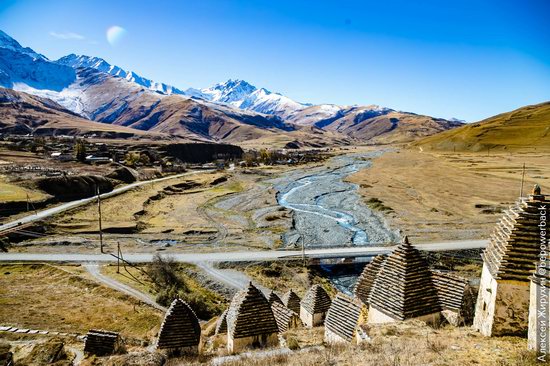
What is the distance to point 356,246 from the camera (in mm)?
58625

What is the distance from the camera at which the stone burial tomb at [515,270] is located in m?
12.3

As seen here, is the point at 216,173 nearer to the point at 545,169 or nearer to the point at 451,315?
the point at 545,169

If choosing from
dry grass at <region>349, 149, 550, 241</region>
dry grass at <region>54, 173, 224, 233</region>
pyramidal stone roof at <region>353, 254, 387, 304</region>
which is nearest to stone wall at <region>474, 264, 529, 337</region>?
pyramidal stone roof at <region>353, 254, 387, 304</region>

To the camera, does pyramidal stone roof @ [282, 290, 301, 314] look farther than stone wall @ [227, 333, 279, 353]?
Yes

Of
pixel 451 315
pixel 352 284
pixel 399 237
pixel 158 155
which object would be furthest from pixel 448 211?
pixel 158 155

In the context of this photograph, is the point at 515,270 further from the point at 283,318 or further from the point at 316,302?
the point at 316,302

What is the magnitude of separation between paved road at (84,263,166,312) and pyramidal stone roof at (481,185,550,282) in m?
32.2

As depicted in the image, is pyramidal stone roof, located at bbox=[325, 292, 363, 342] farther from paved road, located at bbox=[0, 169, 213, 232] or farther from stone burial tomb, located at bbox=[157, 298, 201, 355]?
paved road, located at bbox=[0, 169, 213, 232]

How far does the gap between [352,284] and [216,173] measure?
10217 centimetres

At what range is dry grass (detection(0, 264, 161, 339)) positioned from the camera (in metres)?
32.2

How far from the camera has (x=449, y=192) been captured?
9550cm

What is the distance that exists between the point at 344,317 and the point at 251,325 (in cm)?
458

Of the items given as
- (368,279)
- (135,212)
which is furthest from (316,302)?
(135,212)

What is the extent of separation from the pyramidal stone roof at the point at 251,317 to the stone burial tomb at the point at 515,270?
9.89 m
